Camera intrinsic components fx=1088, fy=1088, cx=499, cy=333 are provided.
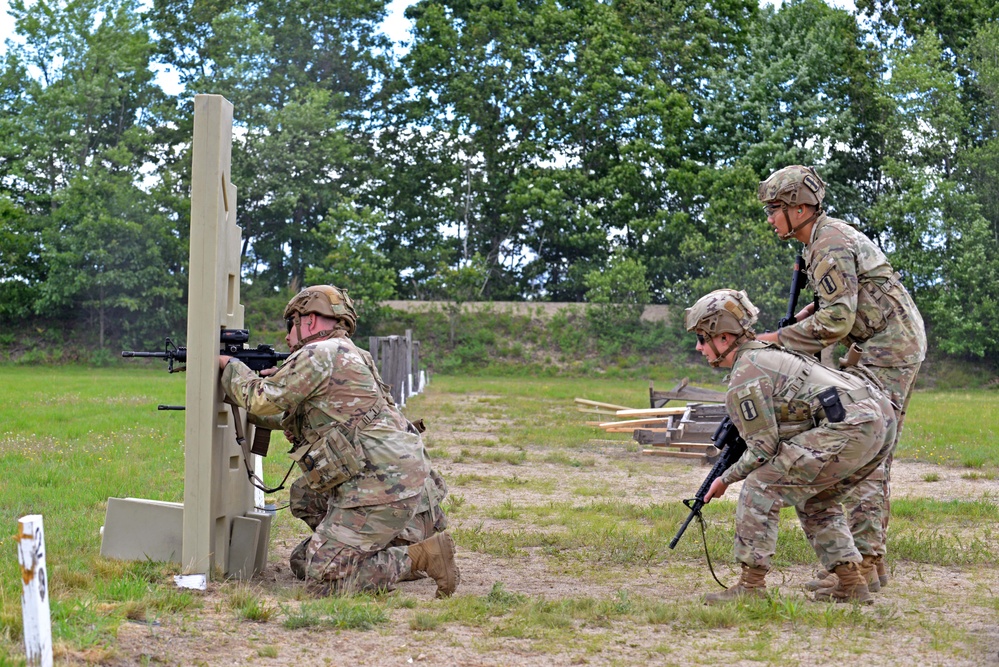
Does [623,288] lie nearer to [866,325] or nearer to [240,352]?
[866,325]

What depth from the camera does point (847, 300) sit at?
647 cm

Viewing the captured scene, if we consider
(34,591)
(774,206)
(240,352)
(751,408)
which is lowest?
(34,591)

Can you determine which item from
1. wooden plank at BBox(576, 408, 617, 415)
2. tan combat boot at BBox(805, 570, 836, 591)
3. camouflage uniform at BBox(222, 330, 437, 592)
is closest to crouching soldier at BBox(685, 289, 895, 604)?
tan combat boot at BBox(805, 570, 836, 591)

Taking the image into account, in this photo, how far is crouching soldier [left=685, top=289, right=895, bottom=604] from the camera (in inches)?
226

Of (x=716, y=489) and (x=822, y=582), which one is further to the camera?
(x=822, y=582)

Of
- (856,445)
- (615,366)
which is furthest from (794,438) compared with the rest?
(615,366)

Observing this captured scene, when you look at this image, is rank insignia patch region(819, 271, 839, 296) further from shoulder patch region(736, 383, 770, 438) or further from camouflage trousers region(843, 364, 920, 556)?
shoulder patch region(736, 383, 770, 438)

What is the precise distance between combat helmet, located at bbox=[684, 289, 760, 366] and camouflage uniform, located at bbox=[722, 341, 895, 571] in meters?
0.14

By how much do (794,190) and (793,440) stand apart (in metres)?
1.74

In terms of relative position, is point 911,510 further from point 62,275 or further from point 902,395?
point 62,275

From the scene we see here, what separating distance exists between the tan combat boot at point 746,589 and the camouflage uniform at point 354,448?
5.71 ft

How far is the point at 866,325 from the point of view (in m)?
6.64

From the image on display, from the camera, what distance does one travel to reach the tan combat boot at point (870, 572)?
20.9 feet

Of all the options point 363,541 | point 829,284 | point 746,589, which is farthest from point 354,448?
point 829,284
